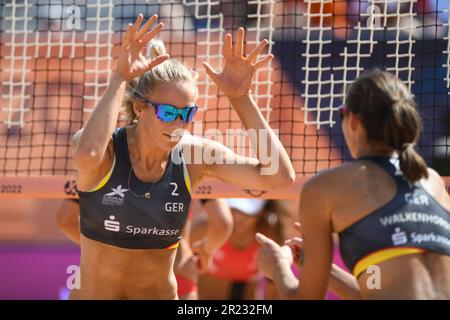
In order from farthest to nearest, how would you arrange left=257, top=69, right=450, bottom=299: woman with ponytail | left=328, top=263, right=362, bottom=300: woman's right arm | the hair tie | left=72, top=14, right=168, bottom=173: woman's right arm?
left=72, top=14, right=168, bottom=173: woman's right arm → left=328, top=263, right=362, bottom=300: woman's right arm → the hair tie → left=257, top=69, right=450, bottom=299: woman with ponytail

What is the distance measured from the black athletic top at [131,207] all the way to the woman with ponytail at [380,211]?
1.21m

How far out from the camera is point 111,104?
4156mm

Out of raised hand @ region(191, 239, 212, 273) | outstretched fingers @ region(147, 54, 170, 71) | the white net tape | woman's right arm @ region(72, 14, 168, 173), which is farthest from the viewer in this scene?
raised hand @ region(191, 239, 212, 273)

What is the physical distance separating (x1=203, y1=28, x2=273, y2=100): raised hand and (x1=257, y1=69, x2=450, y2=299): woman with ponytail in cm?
107

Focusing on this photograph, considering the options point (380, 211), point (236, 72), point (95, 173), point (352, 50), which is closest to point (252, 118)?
point (236, 72)

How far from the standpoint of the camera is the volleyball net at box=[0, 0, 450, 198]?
6.38 meters

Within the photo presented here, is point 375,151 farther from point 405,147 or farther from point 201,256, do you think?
point 201,256

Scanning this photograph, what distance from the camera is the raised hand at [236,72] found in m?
4.50

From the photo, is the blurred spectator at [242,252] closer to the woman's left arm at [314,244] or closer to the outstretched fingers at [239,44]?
the outstretched fingers at [239,44]

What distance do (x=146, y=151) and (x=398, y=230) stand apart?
177 centimetres

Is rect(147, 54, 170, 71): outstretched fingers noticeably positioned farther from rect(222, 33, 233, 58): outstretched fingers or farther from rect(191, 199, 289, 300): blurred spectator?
rect(191, 199, 289, 300): blurred spectator

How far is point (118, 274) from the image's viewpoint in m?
4.55

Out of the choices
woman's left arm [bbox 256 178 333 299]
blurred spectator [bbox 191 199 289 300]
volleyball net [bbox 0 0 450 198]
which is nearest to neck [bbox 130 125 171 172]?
volleyball net [bbox 0 0 450 198]
